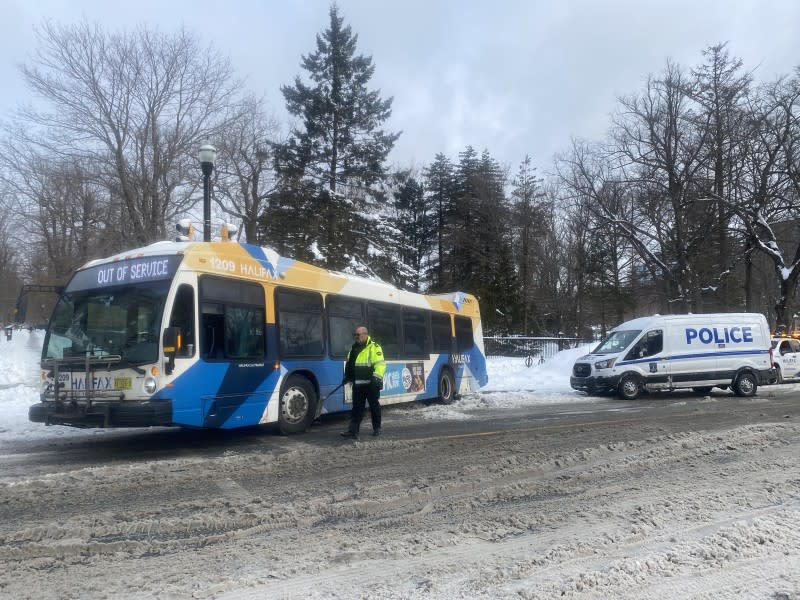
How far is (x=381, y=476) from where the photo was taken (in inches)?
275

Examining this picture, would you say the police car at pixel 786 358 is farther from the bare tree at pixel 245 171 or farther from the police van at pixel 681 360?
the bare tree at pixel 245 171

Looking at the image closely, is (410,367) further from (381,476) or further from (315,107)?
(315,107)

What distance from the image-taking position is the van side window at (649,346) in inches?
691

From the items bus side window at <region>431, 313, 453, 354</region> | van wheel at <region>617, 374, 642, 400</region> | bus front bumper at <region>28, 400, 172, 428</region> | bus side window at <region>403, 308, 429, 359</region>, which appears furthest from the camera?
van wheel at <region>617, 374, 642, 400</region>

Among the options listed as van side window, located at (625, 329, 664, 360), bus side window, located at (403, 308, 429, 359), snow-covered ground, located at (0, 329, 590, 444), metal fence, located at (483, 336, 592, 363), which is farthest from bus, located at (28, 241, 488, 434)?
metal fence, located at (483, 336, 592, 363)

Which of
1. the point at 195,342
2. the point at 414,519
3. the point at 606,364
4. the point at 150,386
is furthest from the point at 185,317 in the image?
the point at 606,364

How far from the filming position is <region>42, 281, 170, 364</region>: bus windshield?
832 cm

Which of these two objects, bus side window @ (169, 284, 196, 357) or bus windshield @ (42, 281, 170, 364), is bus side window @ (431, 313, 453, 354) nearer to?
bus side window @ (169, 284, 196, 357)

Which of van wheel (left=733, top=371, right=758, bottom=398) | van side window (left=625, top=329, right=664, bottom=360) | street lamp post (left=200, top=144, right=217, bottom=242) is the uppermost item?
street lamp post (left=200, top=144, right=217, bottom=242)

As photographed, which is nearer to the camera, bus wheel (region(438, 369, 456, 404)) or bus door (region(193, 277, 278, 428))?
bus door (region(193, 277, 278, 428))

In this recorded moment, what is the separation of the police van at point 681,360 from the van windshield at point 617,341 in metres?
0.04

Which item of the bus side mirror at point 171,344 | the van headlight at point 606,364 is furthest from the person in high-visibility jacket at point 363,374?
the van headlight at point 606,364

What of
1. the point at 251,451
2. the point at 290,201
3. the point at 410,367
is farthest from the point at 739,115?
the point at 251,451

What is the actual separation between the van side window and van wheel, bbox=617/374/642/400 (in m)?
0.57
